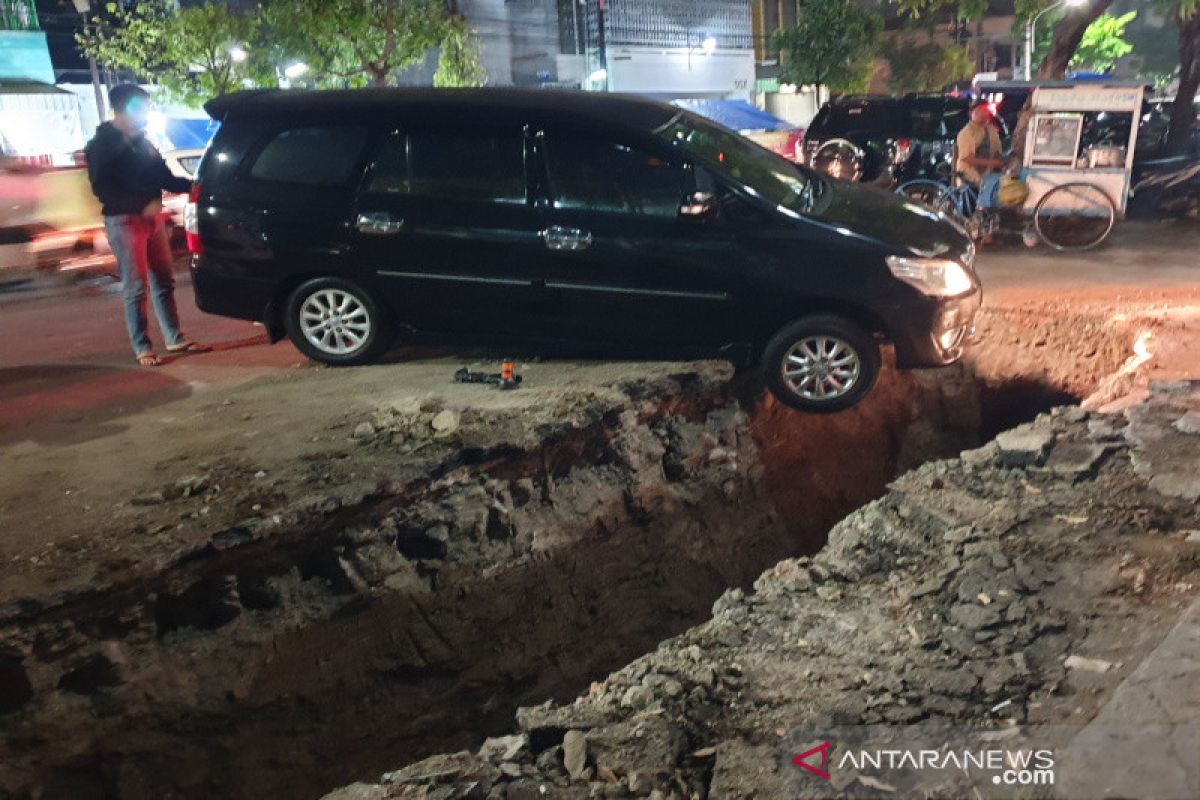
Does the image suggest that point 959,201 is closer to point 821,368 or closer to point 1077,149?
point 1077,149

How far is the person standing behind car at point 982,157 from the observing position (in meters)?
11.6

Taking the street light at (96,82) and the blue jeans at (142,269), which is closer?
the blue jeans at (142,269)

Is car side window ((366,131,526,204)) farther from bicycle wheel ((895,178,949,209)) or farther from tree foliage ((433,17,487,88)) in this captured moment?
tree foliage ((433,17,487,88))

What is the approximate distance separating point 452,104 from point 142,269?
250 centimetres

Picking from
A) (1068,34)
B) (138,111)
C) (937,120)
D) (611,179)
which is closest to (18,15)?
(138,111)

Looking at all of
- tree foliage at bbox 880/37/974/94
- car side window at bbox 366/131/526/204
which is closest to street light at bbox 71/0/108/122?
car side window at bbox 366/131/526/204

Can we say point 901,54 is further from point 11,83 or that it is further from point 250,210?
point 250,210

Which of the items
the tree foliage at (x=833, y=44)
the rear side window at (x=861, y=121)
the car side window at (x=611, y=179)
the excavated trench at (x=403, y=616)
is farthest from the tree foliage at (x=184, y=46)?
the excavated trench at (x=403, y=616)

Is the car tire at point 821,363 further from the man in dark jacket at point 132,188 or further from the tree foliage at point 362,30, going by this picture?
the tree foliage at point 362,30

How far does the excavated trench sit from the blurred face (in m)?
3.48

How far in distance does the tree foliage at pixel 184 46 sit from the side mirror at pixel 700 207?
688 inches

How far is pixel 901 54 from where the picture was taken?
30812 millimetres

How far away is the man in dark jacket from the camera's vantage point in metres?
6.64

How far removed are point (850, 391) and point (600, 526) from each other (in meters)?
1.72
